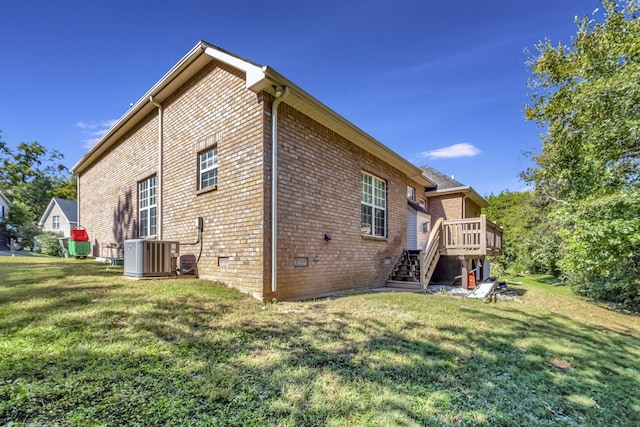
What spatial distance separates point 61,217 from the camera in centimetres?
2703

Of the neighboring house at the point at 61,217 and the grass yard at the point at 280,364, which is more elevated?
the neighboring house at the point at 61,217

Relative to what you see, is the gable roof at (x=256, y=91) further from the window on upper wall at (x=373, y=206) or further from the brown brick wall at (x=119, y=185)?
the window on upper wall at (x=373, y=206)

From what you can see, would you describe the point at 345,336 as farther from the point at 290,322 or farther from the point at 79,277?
the point at 79,277

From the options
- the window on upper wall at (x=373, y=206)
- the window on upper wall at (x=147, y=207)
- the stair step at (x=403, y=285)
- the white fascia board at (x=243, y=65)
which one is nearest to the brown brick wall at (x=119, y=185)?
the window on upper wall at (x=147, y=207)

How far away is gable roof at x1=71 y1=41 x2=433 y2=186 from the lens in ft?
19.4

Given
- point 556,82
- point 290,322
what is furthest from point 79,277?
point 556,82

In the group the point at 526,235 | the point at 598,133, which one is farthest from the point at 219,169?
the point at 526,235

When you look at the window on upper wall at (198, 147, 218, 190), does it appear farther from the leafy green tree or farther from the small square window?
the leafy green tree

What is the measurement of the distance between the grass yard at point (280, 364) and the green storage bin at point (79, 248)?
8.93 m

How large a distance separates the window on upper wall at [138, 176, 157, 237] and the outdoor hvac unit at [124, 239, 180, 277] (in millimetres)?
2704

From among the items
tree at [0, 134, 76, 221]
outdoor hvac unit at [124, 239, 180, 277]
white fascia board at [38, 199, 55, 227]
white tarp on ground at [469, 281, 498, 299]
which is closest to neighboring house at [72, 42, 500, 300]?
outdoor hvac unit at [124, 239, 180, 277]

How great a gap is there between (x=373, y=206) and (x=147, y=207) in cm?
764

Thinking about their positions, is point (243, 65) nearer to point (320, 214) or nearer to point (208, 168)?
point (208, 168)

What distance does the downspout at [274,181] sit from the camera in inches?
234
